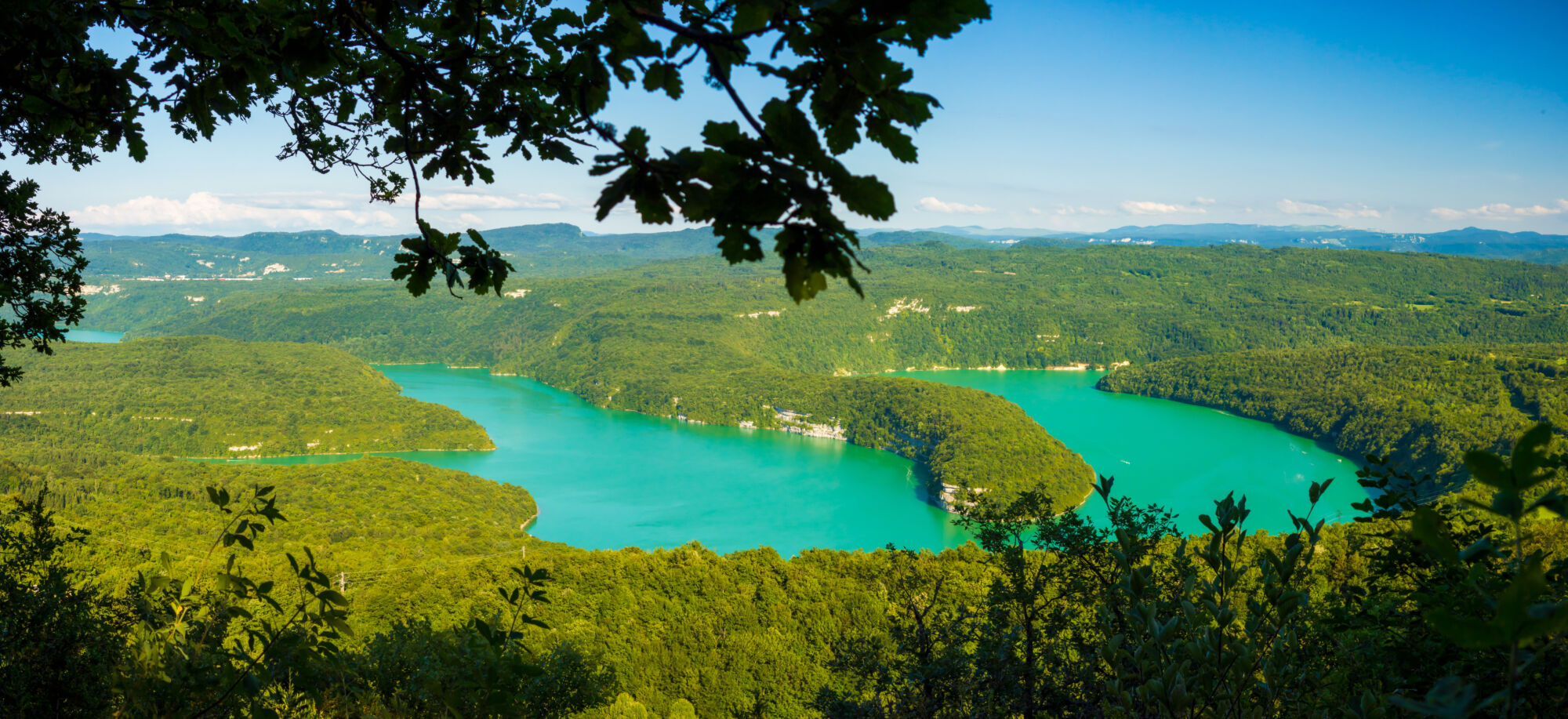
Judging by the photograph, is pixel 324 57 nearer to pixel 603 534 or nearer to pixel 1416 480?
pixel 1416 480

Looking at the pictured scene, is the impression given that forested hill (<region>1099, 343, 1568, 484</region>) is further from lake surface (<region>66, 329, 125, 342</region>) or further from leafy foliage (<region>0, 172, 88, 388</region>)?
lake surface (<region>66, 329, 125, 342</region>)

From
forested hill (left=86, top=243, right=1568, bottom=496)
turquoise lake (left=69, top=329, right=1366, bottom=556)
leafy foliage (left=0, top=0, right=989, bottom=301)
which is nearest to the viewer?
leafy foliage (left=0, top=0, right=989, bottom=301)

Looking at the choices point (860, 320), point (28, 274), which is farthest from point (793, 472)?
point (860, 320)

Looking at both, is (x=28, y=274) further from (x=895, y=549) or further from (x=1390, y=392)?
(x=1390, y=392)

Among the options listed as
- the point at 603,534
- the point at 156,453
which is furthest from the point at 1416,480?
the point at 156,453

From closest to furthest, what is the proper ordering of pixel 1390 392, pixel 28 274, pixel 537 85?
pixel 537 85, pixel 28 274, pixel 1390 392

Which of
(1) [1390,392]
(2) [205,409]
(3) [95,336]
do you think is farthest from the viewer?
(3) [95,336]

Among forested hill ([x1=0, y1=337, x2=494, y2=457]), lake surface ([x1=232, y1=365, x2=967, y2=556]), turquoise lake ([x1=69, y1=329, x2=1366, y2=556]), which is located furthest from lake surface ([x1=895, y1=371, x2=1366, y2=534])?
forested hill ([x1=0, y1=337, x2=494, y2=457])
